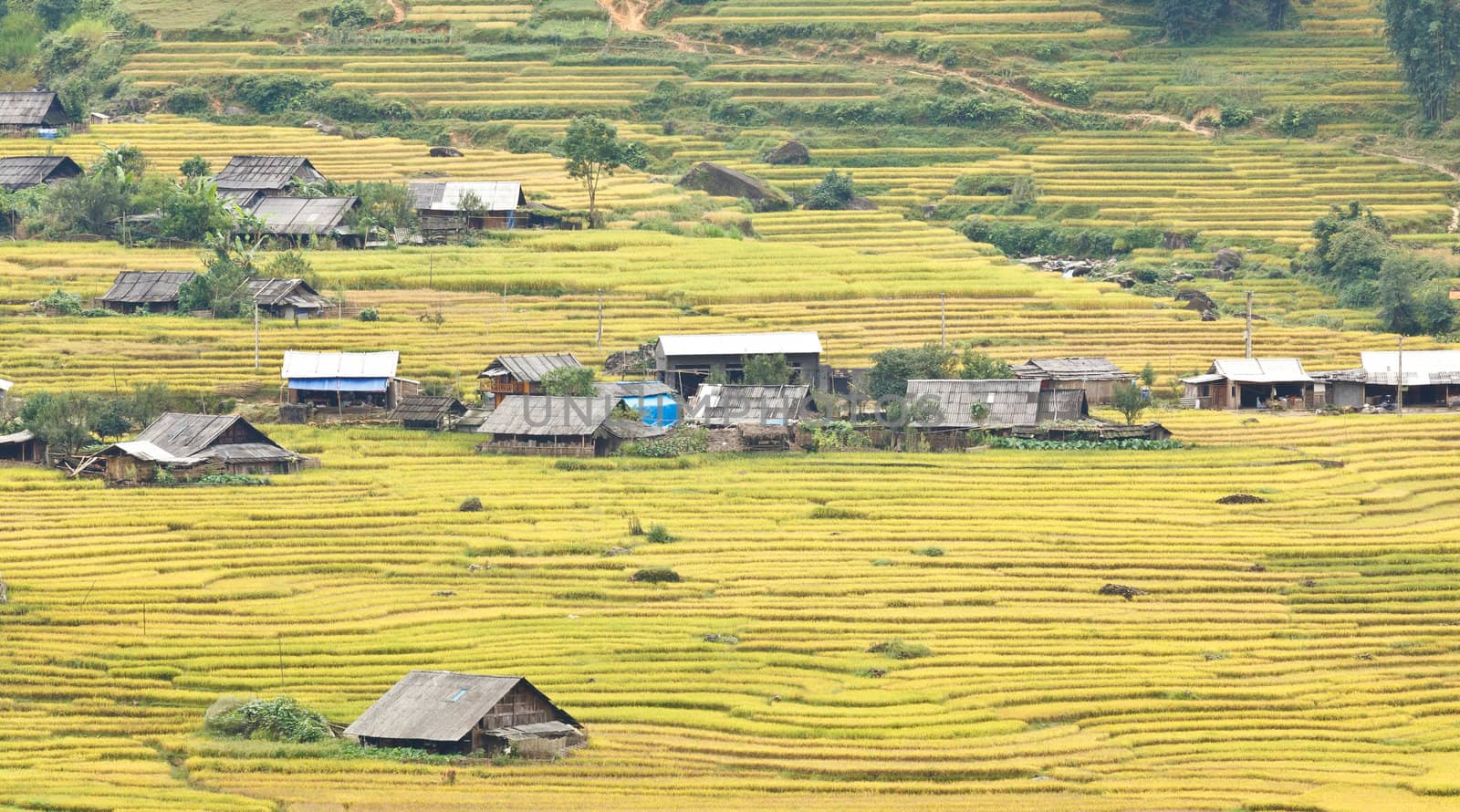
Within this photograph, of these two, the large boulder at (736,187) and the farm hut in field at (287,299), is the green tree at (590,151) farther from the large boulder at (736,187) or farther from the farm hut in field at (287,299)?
the farm hut in field at (287,299)

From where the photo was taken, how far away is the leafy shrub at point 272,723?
49562 mm

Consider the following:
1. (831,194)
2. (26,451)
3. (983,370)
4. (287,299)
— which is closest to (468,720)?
(26,451)

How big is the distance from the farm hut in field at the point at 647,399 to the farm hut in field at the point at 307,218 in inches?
1044

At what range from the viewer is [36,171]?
108625mm

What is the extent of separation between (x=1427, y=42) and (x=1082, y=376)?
4509 cm

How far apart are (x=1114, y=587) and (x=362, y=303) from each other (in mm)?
40979

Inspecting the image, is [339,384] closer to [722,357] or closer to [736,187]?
[722,357]

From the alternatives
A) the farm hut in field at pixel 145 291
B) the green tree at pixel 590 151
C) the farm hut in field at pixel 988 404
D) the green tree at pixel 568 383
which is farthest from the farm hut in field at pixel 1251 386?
the farm hut in field at pixel 145 291

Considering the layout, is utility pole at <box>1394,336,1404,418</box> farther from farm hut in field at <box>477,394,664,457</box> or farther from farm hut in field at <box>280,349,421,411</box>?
farm hut in field at <box>280,349,421,411</box>

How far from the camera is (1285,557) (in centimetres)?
6488

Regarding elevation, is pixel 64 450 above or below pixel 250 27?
below

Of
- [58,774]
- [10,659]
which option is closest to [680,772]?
[58,774]

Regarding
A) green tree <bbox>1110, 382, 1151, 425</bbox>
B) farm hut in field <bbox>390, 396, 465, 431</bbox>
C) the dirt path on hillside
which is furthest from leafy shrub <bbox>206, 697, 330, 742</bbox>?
the dirt path on hillside

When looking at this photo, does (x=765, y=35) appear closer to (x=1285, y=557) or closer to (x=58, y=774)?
(x=1285, y=557)
